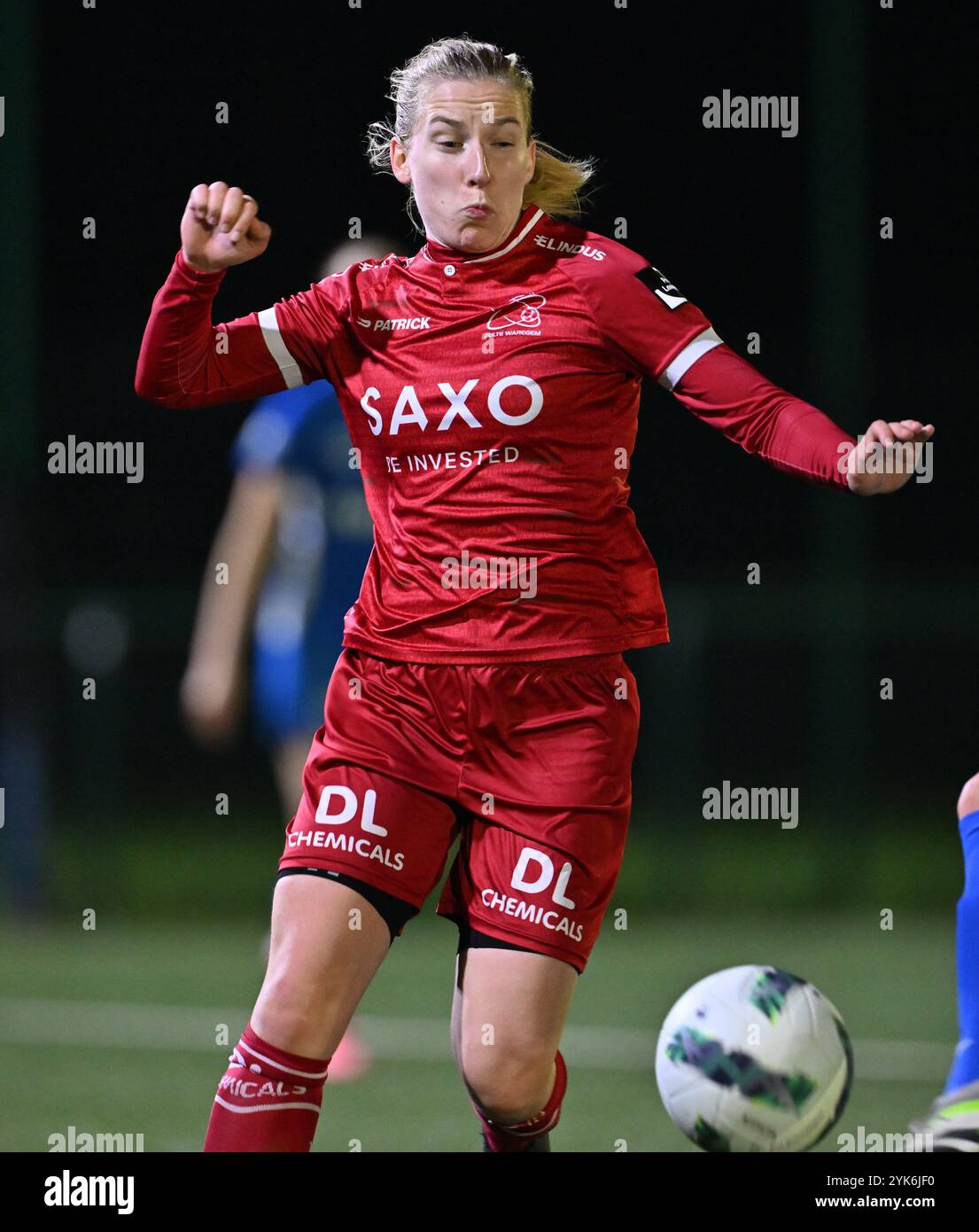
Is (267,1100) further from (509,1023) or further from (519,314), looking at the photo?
(519,314)

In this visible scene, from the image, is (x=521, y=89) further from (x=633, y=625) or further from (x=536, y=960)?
(x=536, y=960)

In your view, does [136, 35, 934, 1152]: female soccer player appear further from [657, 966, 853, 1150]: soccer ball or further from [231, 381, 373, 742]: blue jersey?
[231, 381, 373, 742]: blue jersey

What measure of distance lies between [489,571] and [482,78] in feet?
2.92

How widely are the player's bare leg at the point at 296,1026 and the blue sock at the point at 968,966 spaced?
994 mm

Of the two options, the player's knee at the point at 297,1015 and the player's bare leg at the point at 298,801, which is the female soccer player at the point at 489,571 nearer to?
the player's knee at the point at 297,1015

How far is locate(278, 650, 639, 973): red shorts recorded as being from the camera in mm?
3602

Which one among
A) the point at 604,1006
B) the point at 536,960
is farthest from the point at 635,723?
the point at 604,1006

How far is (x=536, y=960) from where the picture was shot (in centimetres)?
360

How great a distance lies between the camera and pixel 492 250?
3.79 meters

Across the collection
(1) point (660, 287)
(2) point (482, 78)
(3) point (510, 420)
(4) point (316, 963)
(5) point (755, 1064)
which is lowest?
(5) point (755, 1064)

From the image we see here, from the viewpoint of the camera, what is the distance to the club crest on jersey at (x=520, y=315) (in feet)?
12.1

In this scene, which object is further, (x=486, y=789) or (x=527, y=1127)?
(x=527, y=1127)

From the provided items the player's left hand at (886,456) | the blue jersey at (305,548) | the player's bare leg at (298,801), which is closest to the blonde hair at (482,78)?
the player's left hand at (886,456)

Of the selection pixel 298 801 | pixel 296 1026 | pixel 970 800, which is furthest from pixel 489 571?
pixel 298 801
